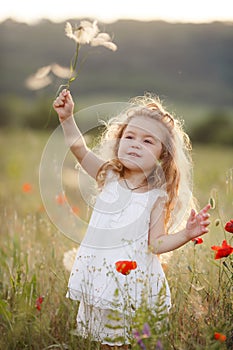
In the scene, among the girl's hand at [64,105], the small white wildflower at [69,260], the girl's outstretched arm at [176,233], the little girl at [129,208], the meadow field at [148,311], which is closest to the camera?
the meadow field at [148,311]

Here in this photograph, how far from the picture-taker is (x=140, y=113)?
2.54 meters

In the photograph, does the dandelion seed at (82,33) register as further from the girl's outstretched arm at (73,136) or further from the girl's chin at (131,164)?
the girl's chin at (131,164)

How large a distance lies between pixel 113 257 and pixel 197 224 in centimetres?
38

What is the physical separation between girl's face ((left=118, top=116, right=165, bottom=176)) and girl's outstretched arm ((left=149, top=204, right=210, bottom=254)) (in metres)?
0.19

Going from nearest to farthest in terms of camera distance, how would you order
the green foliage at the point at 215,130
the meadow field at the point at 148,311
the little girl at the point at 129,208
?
the meadow field at the point at 148,311, the little girl at the point at 129,208, the green foliage at the point at 215,130

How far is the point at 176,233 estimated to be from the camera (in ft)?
7.55

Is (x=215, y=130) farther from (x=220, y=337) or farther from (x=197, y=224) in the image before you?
(x=220, y=337)

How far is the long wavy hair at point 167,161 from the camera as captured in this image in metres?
2.53

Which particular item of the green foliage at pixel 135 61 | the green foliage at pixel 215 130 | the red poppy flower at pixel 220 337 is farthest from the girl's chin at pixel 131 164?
the green foliage at pixel 135 61

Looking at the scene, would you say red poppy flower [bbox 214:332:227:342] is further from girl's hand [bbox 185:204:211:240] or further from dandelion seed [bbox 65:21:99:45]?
dandelion seed [bbox 65:21:99:45]

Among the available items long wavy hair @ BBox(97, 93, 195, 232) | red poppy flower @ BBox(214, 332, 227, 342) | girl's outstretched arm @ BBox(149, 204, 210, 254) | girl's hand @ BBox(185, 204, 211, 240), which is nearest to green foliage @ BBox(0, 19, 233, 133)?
long wavy hair @ BBox(97, 93, 195, 232)

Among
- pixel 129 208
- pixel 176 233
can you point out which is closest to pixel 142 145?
pixel 129 208

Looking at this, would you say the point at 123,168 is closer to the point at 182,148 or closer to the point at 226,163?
the point at 182,148

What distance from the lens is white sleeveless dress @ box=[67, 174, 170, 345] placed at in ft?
7.77
